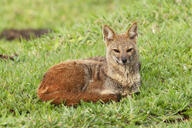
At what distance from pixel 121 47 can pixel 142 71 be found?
88cm

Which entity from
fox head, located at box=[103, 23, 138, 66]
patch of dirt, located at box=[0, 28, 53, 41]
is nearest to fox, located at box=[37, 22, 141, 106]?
fox head, located at box=[103, 23, 138, 66]

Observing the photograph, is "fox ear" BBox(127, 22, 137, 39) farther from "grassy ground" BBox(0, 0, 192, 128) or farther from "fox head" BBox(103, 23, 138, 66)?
"grassy ground" BBox(0, 0, 192, 128)

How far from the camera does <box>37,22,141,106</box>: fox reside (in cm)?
504

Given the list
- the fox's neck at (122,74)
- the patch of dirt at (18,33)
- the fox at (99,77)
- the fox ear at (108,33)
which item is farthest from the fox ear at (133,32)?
the patch of dirt at (18,33)

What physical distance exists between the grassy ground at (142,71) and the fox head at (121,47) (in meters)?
0.50

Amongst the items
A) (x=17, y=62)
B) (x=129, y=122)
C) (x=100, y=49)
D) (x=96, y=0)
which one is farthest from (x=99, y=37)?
(x=96, y=0)

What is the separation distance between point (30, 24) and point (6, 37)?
1.31 metres

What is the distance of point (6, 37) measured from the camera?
1056 centimetres

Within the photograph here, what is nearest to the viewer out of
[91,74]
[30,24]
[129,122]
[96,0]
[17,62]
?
[129,122]

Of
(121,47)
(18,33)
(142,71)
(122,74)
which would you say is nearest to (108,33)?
(121,47)

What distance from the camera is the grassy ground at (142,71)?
4.71 metres

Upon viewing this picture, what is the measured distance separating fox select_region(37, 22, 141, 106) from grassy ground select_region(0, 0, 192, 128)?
0.12m

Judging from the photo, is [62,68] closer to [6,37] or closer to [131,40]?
[131,40]

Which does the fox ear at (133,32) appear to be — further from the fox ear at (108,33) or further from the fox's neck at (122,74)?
the fox's neck at (122,74)
